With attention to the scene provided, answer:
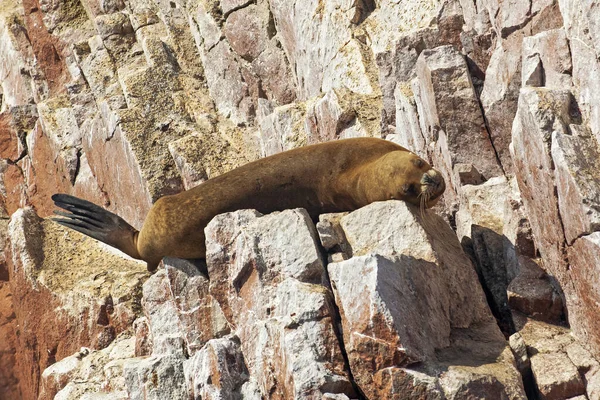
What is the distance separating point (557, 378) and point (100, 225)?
687 cm

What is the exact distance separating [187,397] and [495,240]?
12.7 feet

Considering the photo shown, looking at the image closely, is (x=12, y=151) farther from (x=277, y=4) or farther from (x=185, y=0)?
(x=277, y=4)

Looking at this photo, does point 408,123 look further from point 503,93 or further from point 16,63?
point 16,63

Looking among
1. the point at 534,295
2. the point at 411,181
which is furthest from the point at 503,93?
the point at 534,295

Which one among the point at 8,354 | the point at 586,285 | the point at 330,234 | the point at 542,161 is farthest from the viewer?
the point at 8,354

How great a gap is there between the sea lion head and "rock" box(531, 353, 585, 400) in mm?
2310

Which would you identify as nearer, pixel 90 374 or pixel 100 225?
pixel 90 374

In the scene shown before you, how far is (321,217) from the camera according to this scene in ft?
30.9

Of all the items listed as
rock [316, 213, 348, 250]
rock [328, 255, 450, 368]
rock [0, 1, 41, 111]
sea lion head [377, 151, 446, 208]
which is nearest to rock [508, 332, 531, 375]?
rock [328, 255, 450, 368]

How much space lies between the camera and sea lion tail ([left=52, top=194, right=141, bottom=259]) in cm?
1165

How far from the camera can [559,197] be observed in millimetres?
8172

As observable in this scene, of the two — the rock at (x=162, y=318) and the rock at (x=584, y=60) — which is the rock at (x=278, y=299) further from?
the rock at (x=584, y=60)

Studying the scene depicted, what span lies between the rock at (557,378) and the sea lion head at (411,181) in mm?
2310

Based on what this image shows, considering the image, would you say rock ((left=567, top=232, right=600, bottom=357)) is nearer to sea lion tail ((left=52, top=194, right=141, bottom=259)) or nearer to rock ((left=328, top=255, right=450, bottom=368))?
rock ((left=328, top=255, right=450, bottom=368))
